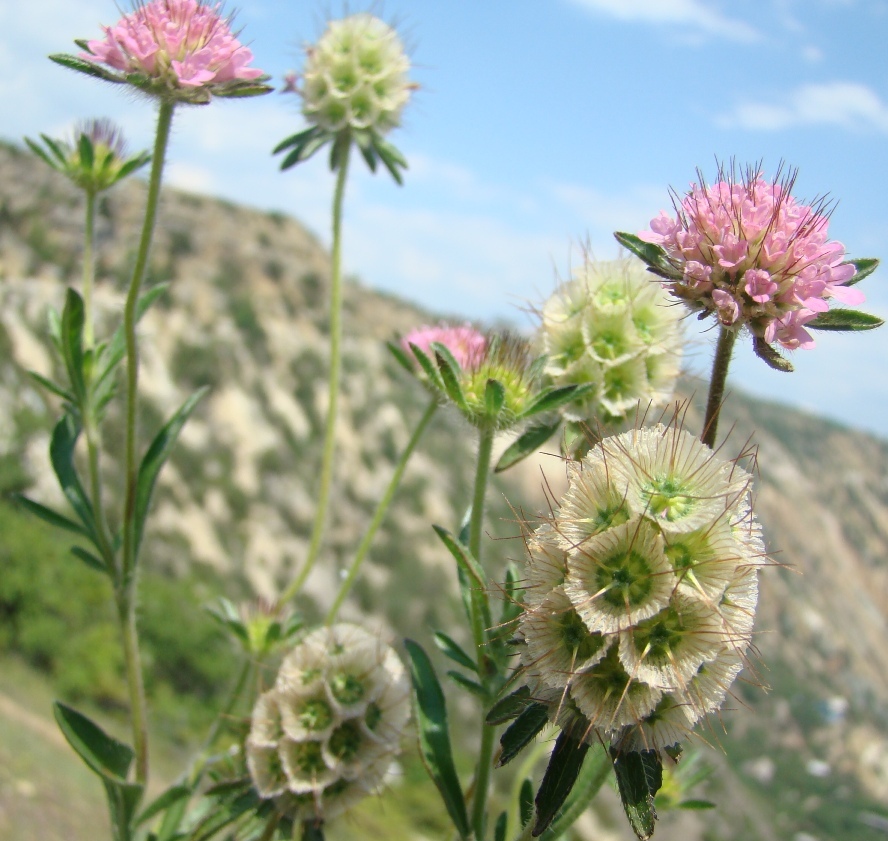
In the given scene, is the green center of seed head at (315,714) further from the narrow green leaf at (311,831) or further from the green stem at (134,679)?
the green stem at (134,679)

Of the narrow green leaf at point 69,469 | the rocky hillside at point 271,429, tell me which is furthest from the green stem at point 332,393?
the rocky hillside at point 271,429

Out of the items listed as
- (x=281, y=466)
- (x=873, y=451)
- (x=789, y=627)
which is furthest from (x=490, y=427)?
(x=873, y=451)

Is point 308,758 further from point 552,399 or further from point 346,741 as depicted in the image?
point 552,399

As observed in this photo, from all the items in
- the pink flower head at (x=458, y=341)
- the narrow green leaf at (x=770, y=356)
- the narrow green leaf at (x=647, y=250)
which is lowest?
the pink flower head at (x=458, y=341)

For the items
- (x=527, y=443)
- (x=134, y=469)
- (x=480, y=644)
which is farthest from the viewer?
(x=134, y=469)

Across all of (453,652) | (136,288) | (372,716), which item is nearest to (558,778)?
(453,652)

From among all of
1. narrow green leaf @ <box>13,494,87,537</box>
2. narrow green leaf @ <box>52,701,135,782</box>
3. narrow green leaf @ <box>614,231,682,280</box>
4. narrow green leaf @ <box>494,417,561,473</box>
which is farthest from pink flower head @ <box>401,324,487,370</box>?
narrow green leaf @ <box>52,701,135,782</box>
